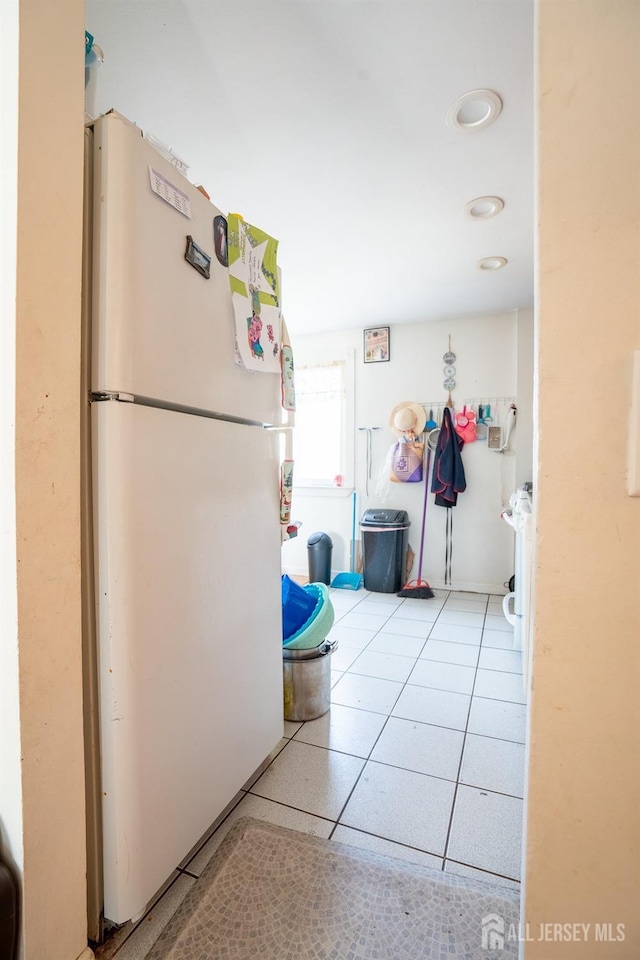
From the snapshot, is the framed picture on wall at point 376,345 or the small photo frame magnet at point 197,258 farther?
the framed picture on wall at point 376,345

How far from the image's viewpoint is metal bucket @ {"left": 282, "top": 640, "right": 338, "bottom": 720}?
182 cm

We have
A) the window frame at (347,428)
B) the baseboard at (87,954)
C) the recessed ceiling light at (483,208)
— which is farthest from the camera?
the window frame at (347,428)

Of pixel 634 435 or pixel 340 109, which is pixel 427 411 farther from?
pixel 634 435

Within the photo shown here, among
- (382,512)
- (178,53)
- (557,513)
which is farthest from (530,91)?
(382,512)

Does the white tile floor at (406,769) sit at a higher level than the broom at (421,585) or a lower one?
lower

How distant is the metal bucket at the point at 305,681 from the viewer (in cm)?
182

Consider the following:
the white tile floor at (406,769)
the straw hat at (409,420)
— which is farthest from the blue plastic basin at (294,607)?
the straw hat at (409,420)

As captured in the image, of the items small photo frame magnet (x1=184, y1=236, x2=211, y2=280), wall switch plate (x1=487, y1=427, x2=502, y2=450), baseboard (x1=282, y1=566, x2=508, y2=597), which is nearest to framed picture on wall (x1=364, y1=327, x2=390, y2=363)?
wall switch plate (x1=487, y1=427, x2=502, y2=450)

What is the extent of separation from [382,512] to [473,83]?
9.67 ft

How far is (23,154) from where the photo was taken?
743mm

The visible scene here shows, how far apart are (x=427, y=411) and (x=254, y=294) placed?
2.80 m

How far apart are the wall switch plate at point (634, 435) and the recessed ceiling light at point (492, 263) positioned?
2684mm

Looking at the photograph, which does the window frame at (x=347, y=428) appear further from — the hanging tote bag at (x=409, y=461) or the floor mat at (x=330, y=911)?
the floor mat at (x=330, y=911)

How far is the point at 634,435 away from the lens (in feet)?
1.64
